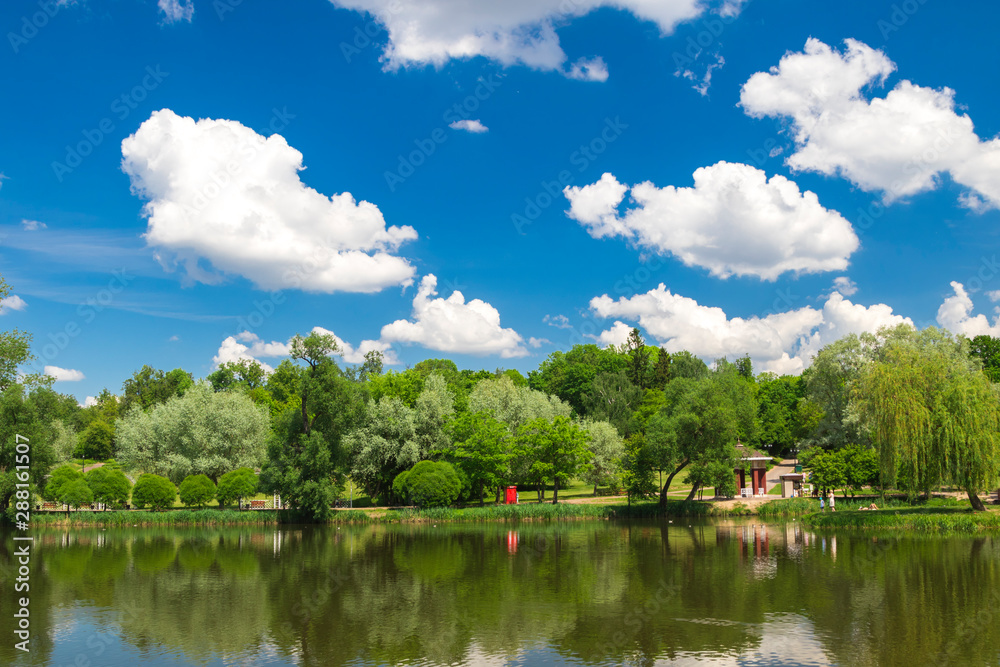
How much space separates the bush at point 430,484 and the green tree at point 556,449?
6105 millimetres

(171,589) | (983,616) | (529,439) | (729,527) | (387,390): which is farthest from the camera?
(387,390)

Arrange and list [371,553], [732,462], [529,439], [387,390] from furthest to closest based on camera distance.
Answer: [387,390] → [529,439] → [732,462] → [371,553]

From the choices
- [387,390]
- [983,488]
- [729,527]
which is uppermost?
[387,390]

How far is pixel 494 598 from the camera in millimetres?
22250

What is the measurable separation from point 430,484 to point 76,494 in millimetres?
26177

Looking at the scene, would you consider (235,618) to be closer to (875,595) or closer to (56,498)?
(875,595)

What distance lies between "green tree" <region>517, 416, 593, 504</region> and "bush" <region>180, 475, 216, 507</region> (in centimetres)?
2416

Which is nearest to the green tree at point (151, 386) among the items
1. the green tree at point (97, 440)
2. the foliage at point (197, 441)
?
the green tree at point (97, 440)

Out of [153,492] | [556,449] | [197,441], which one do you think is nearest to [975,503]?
[556,449]

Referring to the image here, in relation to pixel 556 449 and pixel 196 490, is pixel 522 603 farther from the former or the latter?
pixel 196 490

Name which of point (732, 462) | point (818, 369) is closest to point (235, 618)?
point (732, 462)

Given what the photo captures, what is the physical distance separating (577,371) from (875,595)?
7427 centimetres

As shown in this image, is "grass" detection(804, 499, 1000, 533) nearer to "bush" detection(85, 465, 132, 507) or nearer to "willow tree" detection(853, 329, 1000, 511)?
"willow tree" detection(853, 329, 1000, 511)

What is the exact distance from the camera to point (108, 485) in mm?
51438
